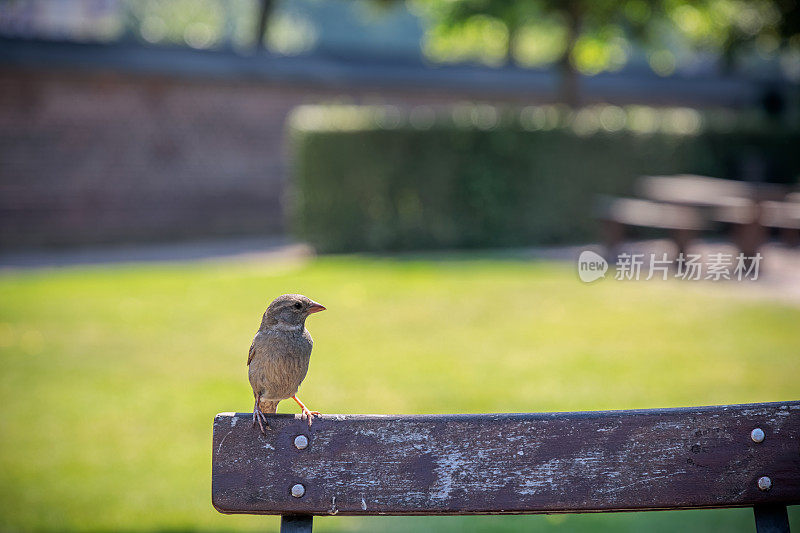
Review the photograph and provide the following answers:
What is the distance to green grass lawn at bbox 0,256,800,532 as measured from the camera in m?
5.40

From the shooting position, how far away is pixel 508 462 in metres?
2.44

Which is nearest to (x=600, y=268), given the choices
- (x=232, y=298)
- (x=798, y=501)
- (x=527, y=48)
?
(x=232, y=298)

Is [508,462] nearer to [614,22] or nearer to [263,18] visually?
[614,22]

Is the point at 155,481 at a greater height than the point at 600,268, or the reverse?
the point at 600,268

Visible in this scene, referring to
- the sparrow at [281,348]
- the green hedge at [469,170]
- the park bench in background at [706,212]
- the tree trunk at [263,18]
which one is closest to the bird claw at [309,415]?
the sparrow at [281,348]

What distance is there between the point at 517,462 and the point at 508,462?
0.02m

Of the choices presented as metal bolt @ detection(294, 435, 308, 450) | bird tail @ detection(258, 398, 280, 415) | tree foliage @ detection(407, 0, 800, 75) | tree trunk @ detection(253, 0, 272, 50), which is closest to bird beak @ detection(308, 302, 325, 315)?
bird tail @ detection(258, 398, 280, 415)

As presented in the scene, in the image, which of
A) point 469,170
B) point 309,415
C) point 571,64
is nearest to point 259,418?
point 309,415

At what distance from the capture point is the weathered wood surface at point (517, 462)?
2408 mm

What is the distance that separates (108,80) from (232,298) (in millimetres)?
9394

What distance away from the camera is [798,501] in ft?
8.12

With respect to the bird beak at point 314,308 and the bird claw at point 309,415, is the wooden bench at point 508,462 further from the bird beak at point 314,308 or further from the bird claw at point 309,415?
the bird beak at point 314,308

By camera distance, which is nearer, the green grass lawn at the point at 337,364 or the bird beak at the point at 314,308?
the bird beak at the point at 314,308

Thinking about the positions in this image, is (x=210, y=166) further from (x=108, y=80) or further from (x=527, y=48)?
(x=527, y=48)
